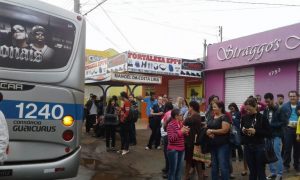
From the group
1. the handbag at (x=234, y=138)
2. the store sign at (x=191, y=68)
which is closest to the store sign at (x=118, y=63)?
the store sign at (x=191, y=68)

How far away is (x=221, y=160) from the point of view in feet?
22.4

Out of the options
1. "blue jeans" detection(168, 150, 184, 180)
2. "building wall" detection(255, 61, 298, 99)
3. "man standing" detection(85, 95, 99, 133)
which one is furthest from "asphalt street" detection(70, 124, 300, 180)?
"building wall" detection(255, 61, 298, 99)

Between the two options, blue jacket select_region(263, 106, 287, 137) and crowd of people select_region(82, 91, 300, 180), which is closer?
crowd of people select_region(82, 91, 300, 180)

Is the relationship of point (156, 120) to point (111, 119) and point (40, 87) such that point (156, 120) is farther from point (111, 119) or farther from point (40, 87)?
point (40, 87)

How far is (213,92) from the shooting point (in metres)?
20.2

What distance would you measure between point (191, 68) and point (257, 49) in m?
4.57

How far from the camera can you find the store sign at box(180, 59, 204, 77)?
2031 centimetres

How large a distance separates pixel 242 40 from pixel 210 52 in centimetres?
268

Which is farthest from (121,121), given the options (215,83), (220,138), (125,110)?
(215,83)

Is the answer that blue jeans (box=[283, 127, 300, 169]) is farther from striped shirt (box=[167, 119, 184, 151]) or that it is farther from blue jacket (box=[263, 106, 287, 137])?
striped shirt (box=[167, 119, 184, 151])

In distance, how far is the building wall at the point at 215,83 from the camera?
19450 millimetres

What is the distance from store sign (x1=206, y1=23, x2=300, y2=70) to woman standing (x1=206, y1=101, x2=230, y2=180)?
882 cm

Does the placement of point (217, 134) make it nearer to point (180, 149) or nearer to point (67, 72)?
point (180, 149)

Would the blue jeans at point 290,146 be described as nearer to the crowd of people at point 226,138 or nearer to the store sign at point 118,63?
the crowd of people at point 226,138
